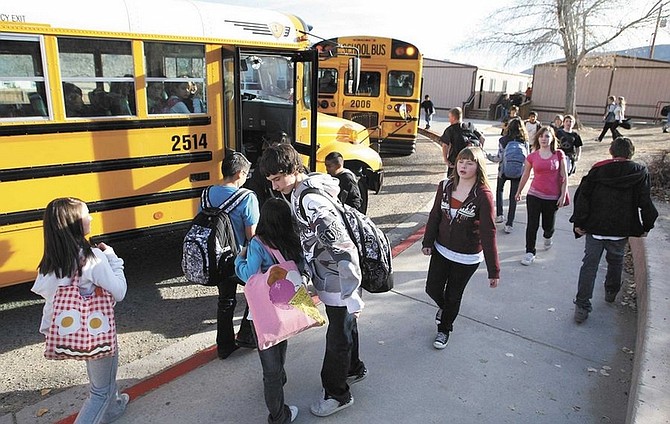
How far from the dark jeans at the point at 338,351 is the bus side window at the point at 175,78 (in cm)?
272

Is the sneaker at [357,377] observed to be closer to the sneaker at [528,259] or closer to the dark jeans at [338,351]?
the dark jeans at [338,351]

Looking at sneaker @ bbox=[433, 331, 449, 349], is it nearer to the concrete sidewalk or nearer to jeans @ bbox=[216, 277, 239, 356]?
the concrete sidewalk

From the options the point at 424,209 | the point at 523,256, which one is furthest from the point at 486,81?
the point at 523,256

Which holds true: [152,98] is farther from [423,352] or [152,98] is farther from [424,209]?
[424,209]

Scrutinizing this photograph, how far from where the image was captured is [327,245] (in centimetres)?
238

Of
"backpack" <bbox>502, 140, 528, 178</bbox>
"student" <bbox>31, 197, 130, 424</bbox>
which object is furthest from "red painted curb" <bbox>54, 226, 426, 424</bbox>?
"backpack" <bbox>502, 140, 528, 178</bbox>

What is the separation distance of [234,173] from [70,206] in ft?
3.50

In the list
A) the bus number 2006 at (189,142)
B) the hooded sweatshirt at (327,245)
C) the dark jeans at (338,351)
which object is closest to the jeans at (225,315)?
the dark jeans at (338,351)

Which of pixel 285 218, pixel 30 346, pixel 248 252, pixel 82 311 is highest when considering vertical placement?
pixel 285 218

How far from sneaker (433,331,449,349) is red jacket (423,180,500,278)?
2.02 ft

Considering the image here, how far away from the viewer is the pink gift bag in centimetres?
238

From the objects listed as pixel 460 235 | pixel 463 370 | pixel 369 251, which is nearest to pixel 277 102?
pixel 460 235

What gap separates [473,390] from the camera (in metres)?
3.11

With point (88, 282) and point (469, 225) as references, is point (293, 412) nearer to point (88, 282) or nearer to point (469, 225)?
point (88, 282)
